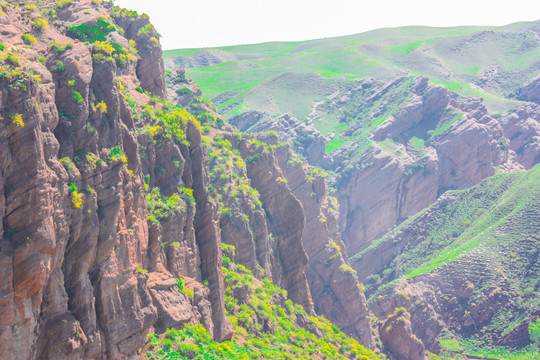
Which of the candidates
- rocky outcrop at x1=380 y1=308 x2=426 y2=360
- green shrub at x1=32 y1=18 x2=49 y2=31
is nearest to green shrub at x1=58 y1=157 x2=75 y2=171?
green shrub at x1=32 y1=18 x2=49 y2=31

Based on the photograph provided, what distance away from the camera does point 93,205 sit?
44.5 m

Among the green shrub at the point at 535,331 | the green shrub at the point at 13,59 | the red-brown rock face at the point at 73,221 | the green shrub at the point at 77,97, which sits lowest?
the green shrub at the point at 535,331

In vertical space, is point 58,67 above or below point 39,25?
below

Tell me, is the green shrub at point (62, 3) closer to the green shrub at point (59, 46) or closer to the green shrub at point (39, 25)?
the green shrub at point (39, 25)

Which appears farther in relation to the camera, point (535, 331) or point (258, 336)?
point (535, 331)

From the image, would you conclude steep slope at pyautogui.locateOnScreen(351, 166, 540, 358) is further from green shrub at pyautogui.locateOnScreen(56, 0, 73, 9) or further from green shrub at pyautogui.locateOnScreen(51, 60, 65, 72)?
green shrub at pyautogui.locateOnScreen(51, 60, 65, 72)

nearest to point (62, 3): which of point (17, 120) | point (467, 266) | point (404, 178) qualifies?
point (17, 120)

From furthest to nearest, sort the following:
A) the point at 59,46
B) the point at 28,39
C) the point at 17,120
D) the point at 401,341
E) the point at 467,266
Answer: the point at 467,266 < the point at 401,341 < the point at 59,46 < the point at 28,39 < the point at 17,120

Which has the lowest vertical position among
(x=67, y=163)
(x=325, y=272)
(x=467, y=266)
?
(x=467, y=266)

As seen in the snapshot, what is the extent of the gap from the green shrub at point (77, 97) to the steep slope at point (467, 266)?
10517 cm

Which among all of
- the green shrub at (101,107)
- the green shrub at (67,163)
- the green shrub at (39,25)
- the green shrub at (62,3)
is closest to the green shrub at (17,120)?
the green shrub at (67,163)

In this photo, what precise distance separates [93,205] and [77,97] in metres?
6.52

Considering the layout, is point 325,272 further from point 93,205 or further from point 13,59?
point 13,59

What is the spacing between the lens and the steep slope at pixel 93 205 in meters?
39.3
